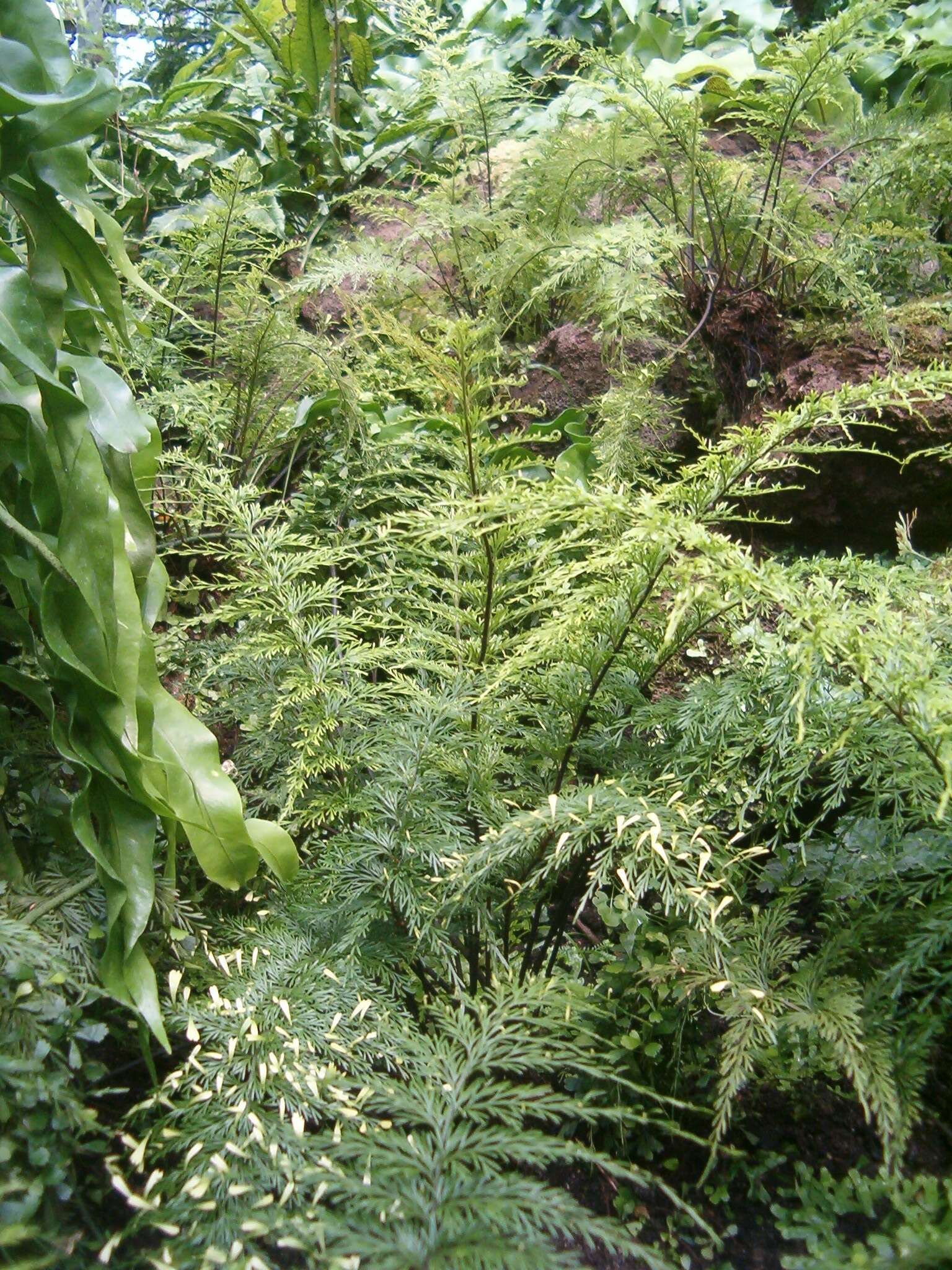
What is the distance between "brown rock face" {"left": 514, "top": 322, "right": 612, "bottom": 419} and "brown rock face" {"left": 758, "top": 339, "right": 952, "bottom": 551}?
59 centimetres

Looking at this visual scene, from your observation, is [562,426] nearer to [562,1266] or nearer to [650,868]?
[650,868]

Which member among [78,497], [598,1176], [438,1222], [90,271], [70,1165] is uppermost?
[90,271]

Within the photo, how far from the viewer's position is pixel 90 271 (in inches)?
47.1

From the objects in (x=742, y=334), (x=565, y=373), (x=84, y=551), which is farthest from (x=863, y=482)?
(x=84, y=551)

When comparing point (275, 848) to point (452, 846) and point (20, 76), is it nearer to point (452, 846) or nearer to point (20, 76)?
point (452, 846)

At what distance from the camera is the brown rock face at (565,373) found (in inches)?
104

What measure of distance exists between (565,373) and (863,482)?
0.94 meters

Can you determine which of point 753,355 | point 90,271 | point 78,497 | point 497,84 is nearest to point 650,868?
point 78,497

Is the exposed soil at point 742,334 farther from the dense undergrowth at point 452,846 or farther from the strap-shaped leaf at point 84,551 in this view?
the strap-shaped leaf at point 84,551

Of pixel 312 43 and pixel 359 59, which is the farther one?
pixel 359 59

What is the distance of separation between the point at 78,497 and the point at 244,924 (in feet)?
1.94

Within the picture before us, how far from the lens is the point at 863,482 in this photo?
2156mm

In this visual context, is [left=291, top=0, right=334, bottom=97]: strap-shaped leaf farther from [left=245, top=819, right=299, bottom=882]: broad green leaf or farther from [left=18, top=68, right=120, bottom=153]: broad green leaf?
[left=245, top=819, right=299, bottom=882]: broad green leaf

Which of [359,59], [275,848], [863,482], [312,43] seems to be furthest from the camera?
[359,59]
